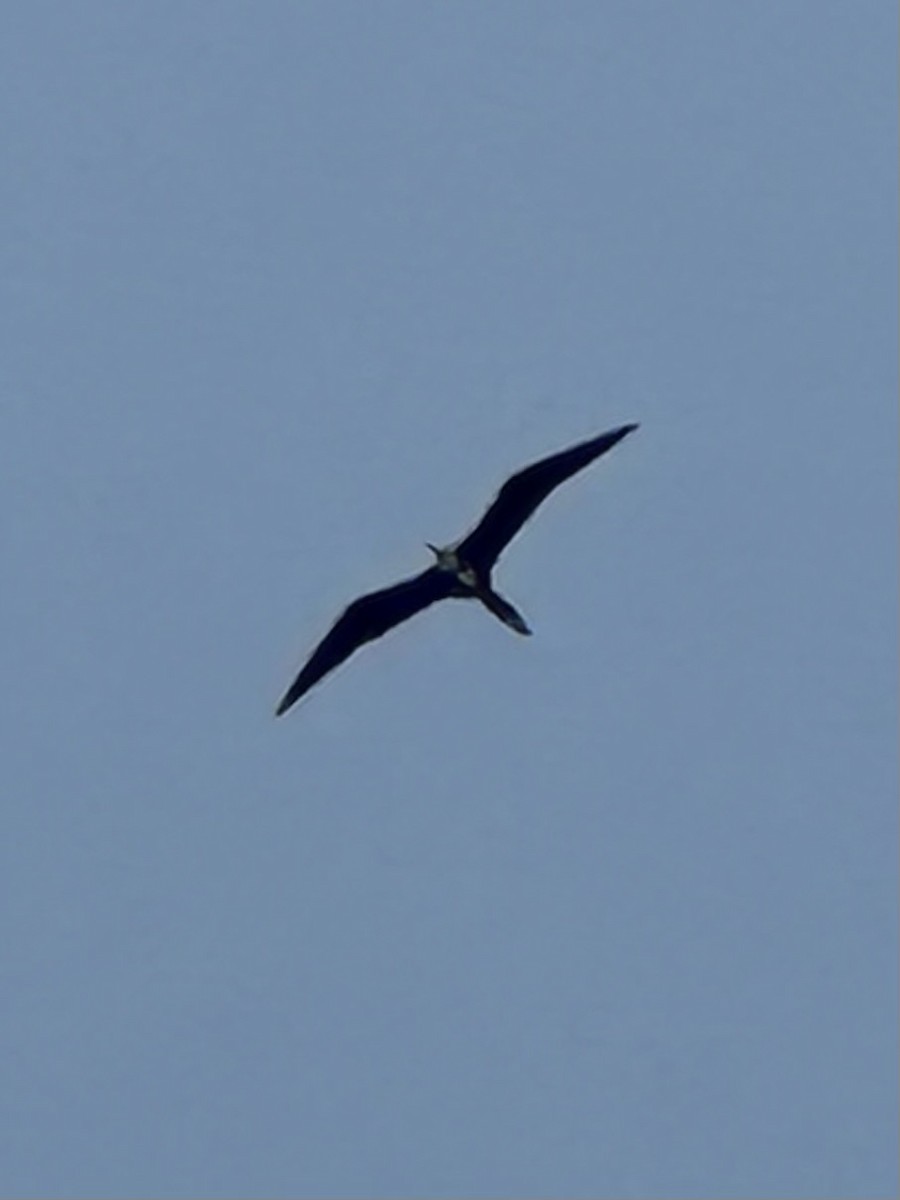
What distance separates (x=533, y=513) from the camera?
31859 mm

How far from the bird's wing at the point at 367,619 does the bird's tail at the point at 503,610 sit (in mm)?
415

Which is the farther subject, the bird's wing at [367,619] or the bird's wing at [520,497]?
the bird's wing at [367,619]

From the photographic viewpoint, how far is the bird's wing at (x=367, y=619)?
105ft

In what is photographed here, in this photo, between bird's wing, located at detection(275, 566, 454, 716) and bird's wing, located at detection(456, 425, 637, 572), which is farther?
bird's wing, located at detection(275, 566, 454, 716)

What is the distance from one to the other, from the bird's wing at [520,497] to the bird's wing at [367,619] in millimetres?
463

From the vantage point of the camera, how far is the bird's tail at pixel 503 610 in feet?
104

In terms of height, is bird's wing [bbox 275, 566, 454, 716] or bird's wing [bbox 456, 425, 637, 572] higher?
bird's wing [bbox 456, 425, 637, 572]

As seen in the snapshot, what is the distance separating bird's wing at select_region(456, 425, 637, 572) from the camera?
31406mm

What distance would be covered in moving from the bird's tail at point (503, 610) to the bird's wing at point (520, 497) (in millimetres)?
276

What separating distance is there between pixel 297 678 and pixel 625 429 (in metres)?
4.46

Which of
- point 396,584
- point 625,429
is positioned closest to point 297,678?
point 396,584

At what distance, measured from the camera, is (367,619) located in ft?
106

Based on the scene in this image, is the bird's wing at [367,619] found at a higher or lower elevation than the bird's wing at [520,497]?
lower

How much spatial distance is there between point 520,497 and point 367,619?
86.1 inches
